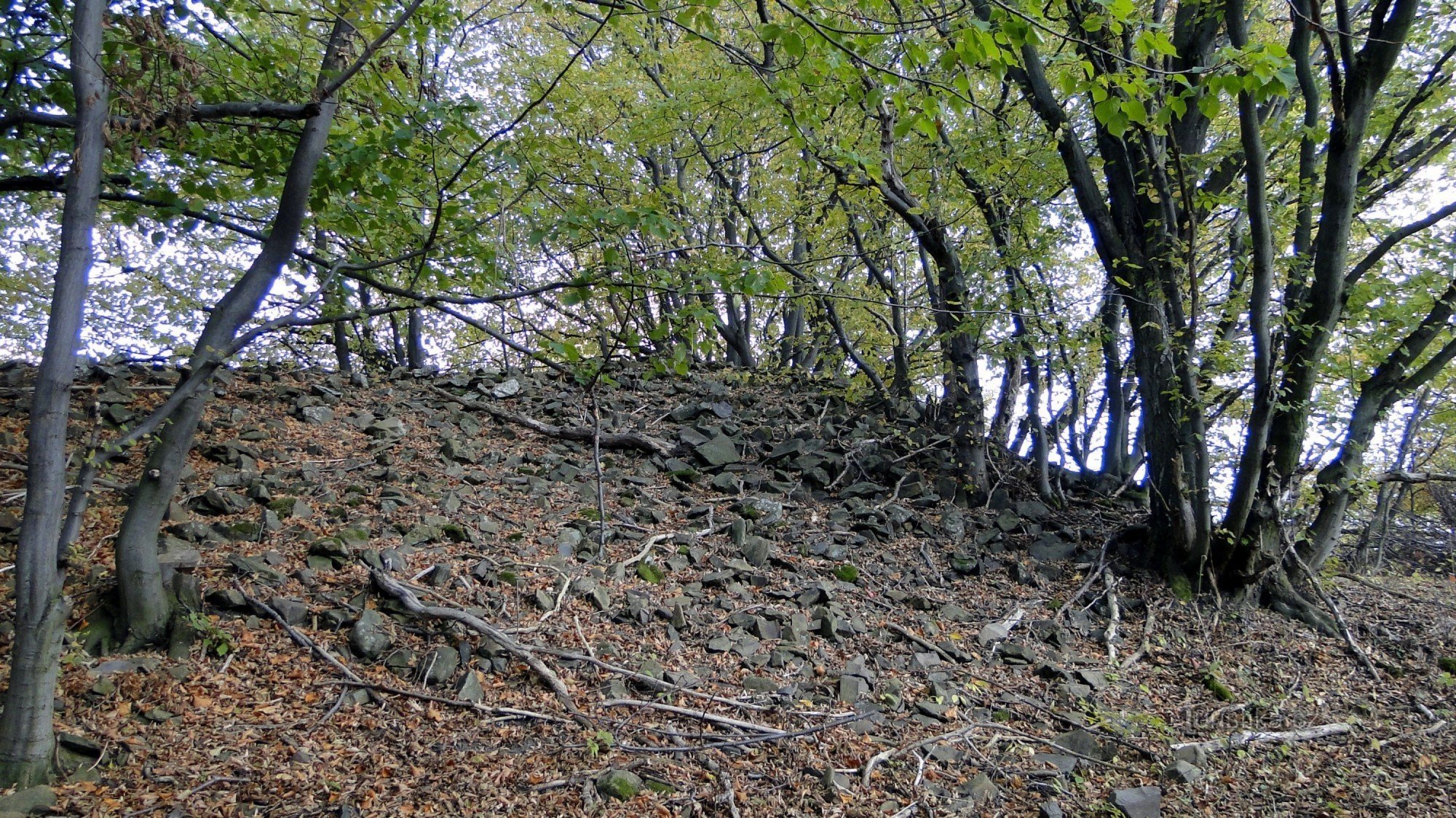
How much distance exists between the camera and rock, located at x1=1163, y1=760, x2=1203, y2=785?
14.3 feet

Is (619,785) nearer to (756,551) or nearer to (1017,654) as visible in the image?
(756,551)

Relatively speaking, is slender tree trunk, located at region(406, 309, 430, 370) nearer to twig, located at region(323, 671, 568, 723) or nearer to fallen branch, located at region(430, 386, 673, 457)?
fallen branch, located at region(430, 386, 673, 457)

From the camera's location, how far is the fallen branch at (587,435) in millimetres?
8617

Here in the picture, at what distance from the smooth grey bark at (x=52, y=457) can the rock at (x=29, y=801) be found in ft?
0.32

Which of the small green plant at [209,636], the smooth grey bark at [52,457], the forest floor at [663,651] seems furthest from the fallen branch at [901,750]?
the smooth grey bark at [52,457]

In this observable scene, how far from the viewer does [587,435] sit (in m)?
8.65

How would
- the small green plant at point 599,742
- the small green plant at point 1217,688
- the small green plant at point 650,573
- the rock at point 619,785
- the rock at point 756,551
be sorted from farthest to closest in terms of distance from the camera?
the rock at point 756,551 < the small green plant at point 650,573 < the small green plant at point 1217,688 < the small green plant at point 599,742 < the rock at point 619,785

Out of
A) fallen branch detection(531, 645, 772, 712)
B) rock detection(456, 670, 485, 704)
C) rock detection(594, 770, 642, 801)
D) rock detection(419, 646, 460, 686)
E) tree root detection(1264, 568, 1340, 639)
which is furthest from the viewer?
tree root detection(1264, 568, 1340, 639)

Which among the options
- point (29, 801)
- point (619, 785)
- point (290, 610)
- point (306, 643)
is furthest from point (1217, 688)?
point (29, 801)

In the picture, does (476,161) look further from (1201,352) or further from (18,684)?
(1201,352)

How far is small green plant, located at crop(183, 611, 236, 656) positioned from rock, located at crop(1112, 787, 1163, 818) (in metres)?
4.90

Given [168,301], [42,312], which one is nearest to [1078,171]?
[168,301]

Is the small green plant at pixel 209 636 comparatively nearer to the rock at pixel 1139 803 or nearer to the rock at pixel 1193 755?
the rock at pixel 1139 803

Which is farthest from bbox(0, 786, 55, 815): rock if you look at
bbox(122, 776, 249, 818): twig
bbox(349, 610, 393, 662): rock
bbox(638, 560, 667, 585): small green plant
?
bbox(638, 560, 667, 585): small green plant
